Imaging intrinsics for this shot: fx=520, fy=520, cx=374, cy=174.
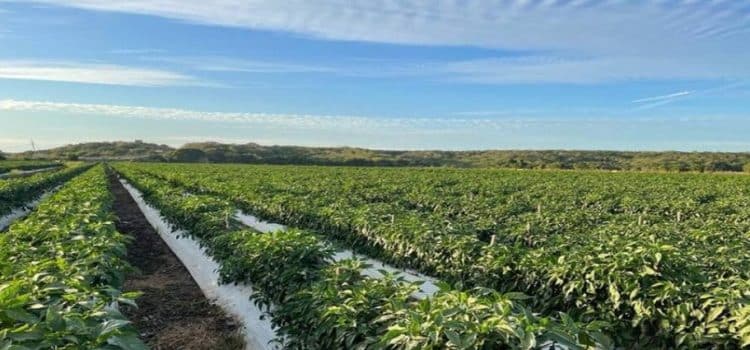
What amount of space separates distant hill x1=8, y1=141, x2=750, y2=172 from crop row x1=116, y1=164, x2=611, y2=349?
7415cm

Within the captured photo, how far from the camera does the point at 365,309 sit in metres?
3.98

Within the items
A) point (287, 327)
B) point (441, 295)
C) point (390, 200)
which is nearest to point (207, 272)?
point (287, 327)

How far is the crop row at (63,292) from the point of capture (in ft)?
8.41

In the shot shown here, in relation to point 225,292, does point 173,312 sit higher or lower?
lower

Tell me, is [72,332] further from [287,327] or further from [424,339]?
[287,327]

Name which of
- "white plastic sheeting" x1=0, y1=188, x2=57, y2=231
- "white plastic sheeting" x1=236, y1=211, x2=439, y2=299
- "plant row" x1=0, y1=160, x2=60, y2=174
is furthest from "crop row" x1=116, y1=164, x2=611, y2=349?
"plant row" x1=0, y1=160, x2=60, y2=174

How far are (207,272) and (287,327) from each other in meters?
4.56

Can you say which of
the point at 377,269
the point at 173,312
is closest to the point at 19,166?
the point at 173,312

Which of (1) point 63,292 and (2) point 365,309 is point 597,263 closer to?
(2) point 365,309

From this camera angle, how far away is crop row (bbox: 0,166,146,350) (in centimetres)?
256

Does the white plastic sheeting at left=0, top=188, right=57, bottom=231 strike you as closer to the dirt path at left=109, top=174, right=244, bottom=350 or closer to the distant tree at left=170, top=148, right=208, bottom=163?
the dirt path at left=109, top=174, right=244, bottom=350

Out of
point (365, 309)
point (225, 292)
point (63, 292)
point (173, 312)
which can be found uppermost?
point (63, 292)

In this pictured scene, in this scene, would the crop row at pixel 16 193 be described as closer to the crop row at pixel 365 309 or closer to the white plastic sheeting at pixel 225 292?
the white plastic sheeting at pixel 225 292

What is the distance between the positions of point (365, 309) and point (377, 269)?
881mm
